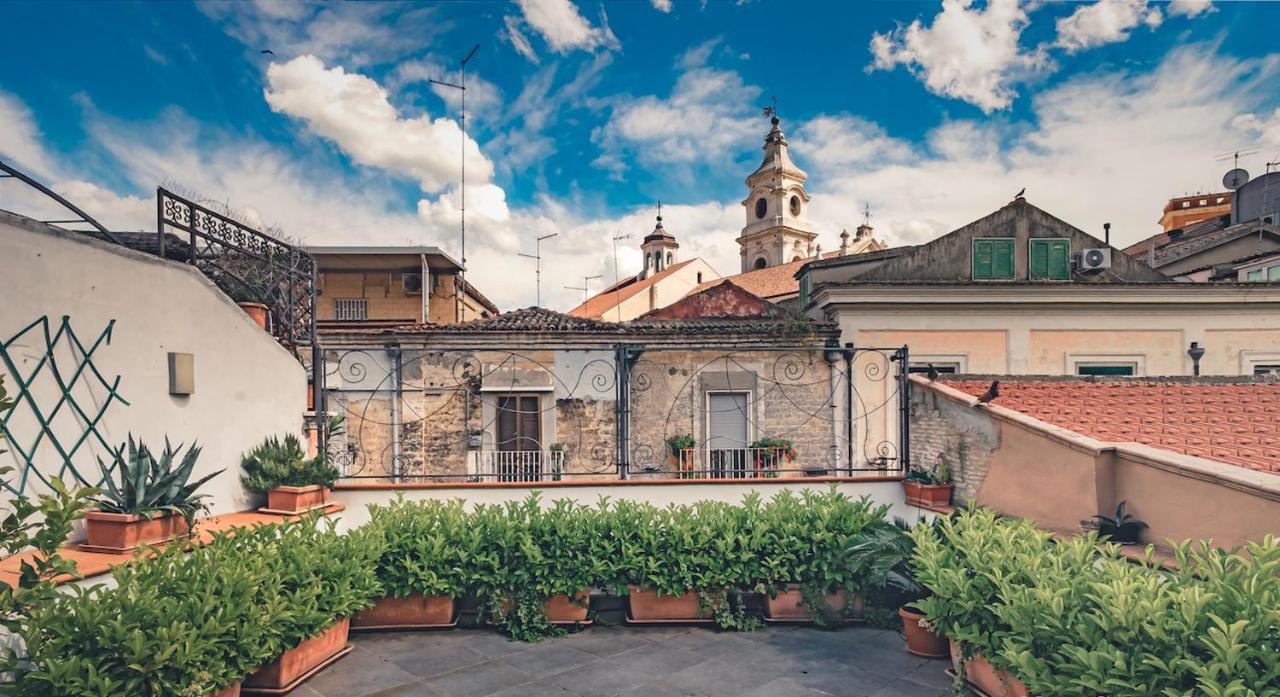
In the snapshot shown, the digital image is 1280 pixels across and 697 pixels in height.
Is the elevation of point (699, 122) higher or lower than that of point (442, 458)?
higher

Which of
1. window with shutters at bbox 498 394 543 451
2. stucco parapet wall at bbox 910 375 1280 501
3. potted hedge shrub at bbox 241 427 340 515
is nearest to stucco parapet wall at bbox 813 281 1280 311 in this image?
window with shutters at bbox 498 394 543 451

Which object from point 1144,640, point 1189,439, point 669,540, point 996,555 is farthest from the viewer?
point 669,540

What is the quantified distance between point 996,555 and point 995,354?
9.57m

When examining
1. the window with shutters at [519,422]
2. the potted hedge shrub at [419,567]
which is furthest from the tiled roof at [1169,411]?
the window with shutters at [519,422]

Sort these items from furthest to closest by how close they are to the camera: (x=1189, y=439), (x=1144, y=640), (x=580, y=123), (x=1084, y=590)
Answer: (x=580, y=123), (x=1189, y=439), (x=1084, y=590), (x=1144, y=640)

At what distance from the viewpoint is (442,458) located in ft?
36.6

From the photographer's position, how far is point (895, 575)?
475 centimetres

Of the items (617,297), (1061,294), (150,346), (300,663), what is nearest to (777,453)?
(1061,294)

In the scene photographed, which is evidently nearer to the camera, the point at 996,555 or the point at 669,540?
the point at 996,555

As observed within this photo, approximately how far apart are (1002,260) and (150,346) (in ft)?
43.3

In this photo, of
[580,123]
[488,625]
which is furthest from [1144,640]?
[580,123]

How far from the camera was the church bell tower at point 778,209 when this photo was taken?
40.8 meters

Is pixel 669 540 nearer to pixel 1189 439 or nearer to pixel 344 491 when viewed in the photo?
pixel 344 491

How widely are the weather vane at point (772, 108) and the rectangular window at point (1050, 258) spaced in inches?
1129
